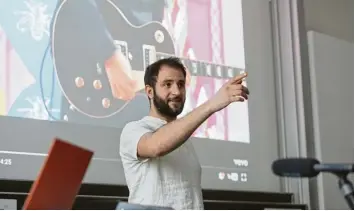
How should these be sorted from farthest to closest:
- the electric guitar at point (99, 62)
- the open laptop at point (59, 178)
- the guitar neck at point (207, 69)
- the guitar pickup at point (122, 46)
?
the guitar neck at point (207, 69) → the guitar pickup at point (122, 46) → the electric guitar at point (99, 62) → the open laptop at point (59, 178)

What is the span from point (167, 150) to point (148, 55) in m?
1.05

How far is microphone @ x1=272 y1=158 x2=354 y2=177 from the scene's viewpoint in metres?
0.94

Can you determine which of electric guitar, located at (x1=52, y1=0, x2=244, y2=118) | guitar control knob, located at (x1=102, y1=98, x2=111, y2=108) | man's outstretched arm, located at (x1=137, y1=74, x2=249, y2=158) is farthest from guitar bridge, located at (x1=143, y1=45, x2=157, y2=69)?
man's outstretched arm, located at (x1=137, y1=74, x2=249, y2=158)

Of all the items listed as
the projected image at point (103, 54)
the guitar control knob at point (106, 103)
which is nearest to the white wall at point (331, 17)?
the projected image at point (103, 54)

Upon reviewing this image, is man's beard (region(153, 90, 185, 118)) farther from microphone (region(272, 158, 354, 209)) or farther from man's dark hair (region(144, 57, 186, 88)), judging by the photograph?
microphone (region(272, 158, 354, 209))

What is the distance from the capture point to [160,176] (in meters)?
1.62

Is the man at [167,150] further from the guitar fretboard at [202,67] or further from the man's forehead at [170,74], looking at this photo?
the guitar fretboard at [202,67]

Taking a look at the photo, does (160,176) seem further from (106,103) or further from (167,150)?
(106,103)

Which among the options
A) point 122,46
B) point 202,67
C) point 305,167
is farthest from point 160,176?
point 202,67

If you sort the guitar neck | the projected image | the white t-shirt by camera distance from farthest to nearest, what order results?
the guitar neck → the projected image → the white t-shirt

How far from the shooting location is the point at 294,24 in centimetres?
318

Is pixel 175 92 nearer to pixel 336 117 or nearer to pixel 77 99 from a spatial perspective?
pixel 77 99

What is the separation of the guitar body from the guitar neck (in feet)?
0.34

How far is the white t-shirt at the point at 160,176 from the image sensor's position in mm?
1604
